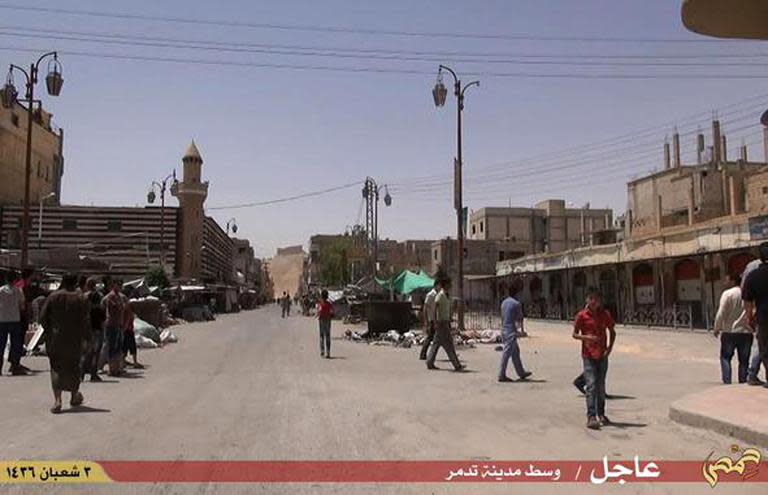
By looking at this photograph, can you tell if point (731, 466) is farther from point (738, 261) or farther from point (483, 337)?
point (738, 261)

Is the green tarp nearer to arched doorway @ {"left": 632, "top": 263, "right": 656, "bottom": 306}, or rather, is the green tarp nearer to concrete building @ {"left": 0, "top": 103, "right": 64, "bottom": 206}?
arched doorway @ {"left": 632, "top": 263, "right": 656, "bottom": 306}

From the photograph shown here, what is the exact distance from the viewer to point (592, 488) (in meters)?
5.67

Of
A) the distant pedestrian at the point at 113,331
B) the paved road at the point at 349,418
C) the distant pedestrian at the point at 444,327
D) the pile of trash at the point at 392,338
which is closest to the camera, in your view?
the paved road at the point at 349,418

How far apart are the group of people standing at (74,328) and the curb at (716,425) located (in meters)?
7.54

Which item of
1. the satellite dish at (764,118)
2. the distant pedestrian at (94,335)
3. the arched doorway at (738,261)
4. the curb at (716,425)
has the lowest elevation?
the curb at (716,425)

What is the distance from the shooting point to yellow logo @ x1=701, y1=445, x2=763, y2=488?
19.7 feet

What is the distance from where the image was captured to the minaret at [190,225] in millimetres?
65125

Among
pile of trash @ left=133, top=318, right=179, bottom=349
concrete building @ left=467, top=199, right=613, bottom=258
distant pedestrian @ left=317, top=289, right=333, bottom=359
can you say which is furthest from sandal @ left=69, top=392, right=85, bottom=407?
concrete building @ left=467, top=199, right=613, bottom=258

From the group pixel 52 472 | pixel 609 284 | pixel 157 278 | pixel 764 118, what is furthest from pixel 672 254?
pixel 157 278

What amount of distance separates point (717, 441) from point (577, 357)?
10667mm

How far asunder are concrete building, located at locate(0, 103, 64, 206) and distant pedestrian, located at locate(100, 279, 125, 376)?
4447 cm

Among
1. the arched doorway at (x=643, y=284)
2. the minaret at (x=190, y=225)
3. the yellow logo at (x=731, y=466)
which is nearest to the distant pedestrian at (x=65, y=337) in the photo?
the yellow logo at (x=731, y=466)

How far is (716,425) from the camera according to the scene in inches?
300

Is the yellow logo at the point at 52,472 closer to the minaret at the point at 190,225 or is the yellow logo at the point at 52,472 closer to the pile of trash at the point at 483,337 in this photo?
the pile of trash at the point at 483,337
